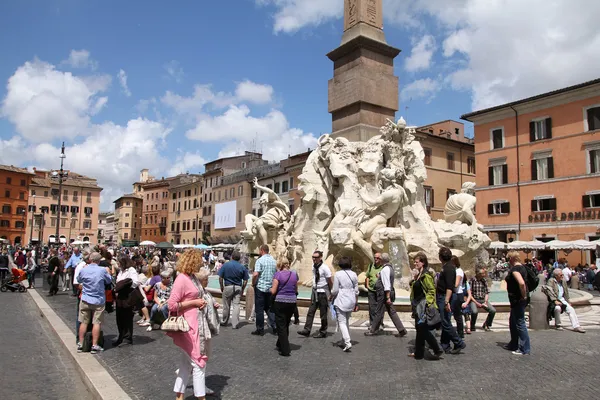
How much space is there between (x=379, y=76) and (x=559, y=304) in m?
7.90

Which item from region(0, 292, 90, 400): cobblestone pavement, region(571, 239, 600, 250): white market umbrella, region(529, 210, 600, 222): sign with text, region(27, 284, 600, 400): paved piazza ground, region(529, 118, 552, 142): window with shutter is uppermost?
region(529, 118, 552, 142): window with shutter

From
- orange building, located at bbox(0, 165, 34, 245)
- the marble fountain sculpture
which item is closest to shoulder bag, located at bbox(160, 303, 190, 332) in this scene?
the marble fountain sculpture

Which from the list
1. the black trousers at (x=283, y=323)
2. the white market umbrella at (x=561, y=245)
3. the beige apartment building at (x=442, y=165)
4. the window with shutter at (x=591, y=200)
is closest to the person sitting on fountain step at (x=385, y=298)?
the black trousers at (x=283, y=323)

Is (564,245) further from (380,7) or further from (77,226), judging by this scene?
(77,226)

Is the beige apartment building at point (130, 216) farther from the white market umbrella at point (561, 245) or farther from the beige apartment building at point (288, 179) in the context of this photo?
the white market umbrella at point (561, 245)

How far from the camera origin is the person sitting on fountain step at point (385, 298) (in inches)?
304

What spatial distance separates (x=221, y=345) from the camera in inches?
291

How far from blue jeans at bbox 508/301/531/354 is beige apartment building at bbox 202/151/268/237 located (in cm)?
5954

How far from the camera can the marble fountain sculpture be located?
11.7 m

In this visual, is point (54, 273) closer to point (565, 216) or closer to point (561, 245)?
point (561, 245)

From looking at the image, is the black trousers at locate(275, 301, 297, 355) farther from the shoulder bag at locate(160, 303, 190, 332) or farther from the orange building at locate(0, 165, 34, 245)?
the orange building at locate(0, 165, 34, 245)

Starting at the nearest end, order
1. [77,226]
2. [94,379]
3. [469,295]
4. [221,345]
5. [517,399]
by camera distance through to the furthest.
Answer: [517,399], [94,379], [221,345], [469,295], [77,226]

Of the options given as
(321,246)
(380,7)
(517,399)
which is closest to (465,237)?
(321,246)

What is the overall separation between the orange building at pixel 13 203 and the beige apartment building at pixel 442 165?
59282 millimetres
